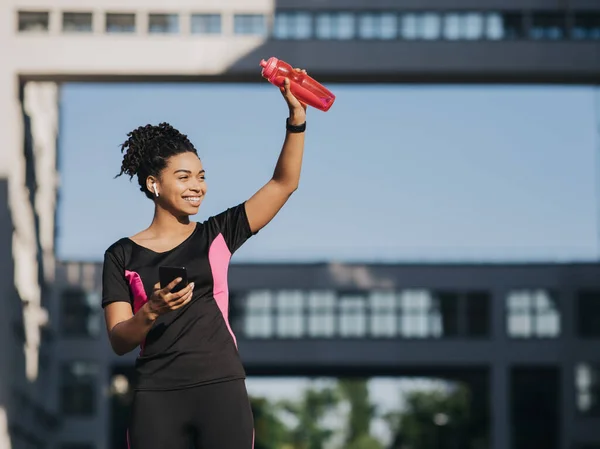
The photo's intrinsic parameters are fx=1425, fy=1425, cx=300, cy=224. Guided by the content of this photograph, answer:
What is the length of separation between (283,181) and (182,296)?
2.85 feet

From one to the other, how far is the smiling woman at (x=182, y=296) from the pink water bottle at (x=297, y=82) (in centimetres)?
4

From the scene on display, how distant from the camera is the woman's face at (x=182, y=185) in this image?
180 inches

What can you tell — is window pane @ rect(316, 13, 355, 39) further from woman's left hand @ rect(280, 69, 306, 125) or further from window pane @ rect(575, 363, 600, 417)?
woman's left hand @ rect(280, 69, 306, 125)

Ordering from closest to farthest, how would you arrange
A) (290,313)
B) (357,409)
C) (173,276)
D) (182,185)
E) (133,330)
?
(173,276) < (133,330) < (182,185) < (290,313) < (357,409)

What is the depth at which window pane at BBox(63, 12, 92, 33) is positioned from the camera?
1577 inches

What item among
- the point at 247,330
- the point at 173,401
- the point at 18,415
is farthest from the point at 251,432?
the point at 247,330

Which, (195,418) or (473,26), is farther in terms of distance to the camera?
(473,26)

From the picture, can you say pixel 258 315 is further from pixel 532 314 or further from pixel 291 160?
pixel 291 160

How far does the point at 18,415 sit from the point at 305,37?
14.8 meters

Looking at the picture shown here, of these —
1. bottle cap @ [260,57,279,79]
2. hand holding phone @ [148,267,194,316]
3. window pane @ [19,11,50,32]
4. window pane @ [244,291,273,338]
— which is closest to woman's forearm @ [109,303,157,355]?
hand holding phone @ [148,267,194,316]

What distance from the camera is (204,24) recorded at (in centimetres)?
4062

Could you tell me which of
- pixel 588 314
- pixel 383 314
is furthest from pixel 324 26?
pixel 588 314

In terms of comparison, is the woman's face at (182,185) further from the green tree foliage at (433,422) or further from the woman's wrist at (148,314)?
the green tree foliage at (433,422)

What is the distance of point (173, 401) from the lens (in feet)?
14.1
